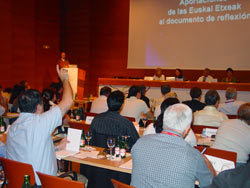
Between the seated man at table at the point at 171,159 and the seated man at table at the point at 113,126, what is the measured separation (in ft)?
4.03

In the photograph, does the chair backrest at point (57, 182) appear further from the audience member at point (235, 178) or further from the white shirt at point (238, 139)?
the white shirt at point (238, 139)

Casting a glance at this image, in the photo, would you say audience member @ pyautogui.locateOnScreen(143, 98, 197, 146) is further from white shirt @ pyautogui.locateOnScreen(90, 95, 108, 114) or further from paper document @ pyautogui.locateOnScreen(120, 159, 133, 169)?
white shirt @ pyautogui.locateOnScreen(90, 95, 108, 114)

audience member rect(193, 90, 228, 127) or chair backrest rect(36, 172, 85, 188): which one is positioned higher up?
audience member rect(193, 90, 228, 127)

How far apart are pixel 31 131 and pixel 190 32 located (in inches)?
351

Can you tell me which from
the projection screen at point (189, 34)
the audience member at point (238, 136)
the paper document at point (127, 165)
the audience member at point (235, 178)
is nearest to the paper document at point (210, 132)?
the audience member at point (238, 136)

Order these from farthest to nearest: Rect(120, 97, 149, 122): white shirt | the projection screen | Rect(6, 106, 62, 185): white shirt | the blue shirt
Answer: the projection screen < Rect(120, 97, 149, 122): white shirt < Rect(6, 106, 62, 185): white shirt < the blue shirt

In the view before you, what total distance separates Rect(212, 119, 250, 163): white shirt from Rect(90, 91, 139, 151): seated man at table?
101cm

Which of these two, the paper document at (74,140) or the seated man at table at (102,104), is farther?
the seated man at table at (102,104)

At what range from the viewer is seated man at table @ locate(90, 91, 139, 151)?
3.35 metres

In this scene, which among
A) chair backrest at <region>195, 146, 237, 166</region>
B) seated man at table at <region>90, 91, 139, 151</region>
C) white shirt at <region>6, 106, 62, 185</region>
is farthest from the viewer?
seated man at table at <region>90, 91, 139, 151</region>

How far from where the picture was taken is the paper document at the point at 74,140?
9.80 ft

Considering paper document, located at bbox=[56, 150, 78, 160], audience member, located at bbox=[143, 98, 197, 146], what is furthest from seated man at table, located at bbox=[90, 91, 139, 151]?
paper document, located at bbox=[56, 150, 78, 160]

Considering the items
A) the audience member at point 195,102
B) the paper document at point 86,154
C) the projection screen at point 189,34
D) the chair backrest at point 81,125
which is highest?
the projection screen at point 189,34

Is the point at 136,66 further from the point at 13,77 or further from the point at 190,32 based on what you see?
the point at 13,77
